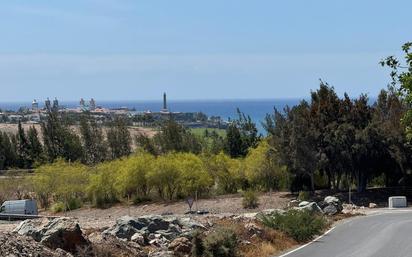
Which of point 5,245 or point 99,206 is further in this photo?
point 99,206

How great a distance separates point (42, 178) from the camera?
211 ft

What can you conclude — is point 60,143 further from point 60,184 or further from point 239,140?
point 60,184

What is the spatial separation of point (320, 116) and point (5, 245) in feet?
144

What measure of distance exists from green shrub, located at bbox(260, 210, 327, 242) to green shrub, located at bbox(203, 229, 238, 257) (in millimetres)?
5937

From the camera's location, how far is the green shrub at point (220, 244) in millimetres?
19769

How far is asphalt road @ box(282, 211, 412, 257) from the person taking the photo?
2211 centimetres

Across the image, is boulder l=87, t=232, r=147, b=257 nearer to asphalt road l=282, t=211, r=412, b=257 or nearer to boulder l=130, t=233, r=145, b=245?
boulder l=130, t=233, r=145, b=245

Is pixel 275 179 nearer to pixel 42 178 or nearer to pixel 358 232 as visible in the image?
pixel 42 178

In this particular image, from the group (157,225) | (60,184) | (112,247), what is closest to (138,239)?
(157,225)

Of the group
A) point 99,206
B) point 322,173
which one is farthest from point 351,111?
point 99,206

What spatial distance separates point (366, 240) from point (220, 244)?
833 cm

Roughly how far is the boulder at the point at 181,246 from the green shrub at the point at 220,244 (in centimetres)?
60

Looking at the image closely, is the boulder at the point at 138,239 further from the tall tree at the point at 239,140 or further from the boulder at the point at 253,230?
the tall tree at the point at 239,140

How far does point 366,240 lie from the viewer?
2589cm
